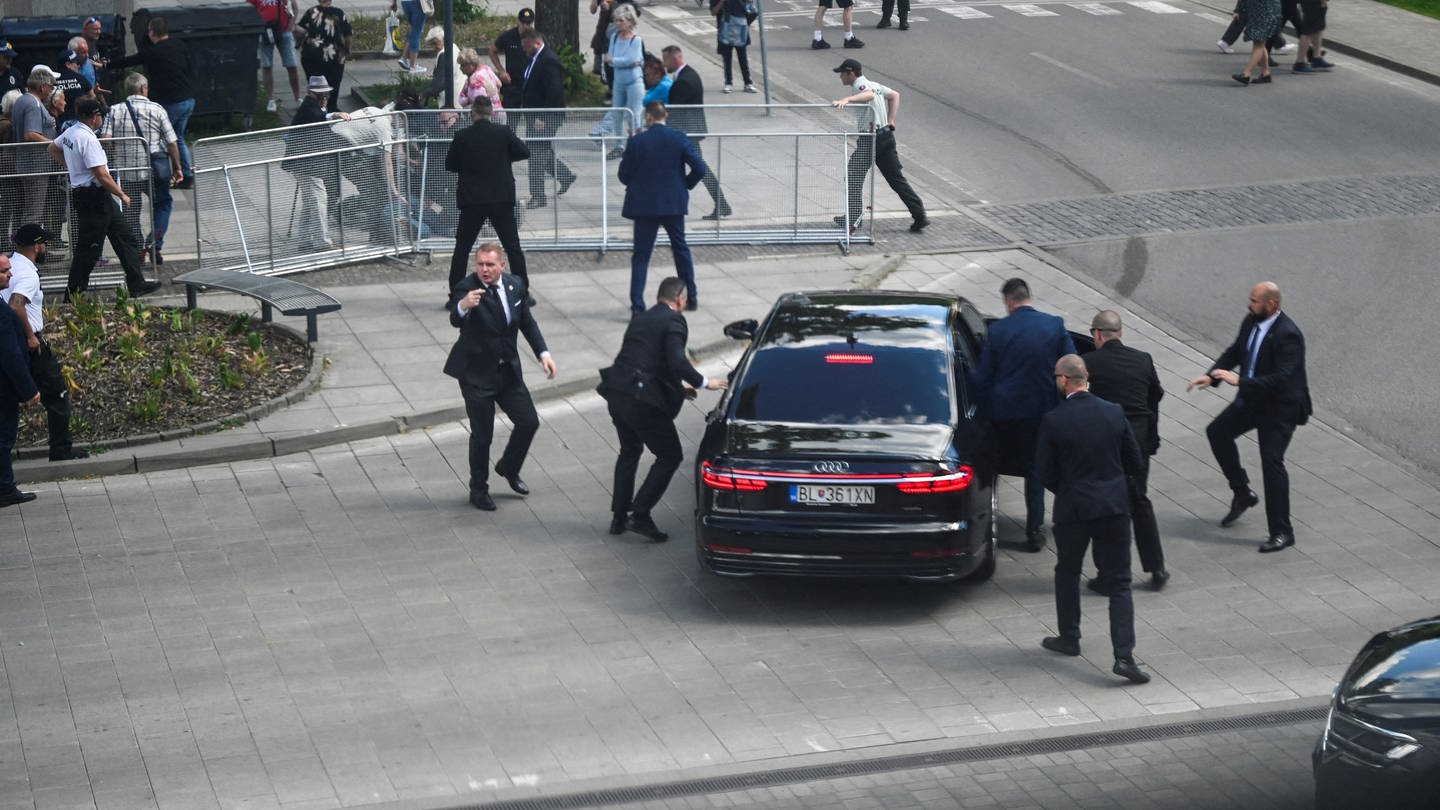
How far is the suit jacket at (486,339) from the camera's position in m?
11.7

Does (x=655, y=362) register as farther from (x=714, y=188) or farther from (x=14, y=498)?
(x=714, y=188)

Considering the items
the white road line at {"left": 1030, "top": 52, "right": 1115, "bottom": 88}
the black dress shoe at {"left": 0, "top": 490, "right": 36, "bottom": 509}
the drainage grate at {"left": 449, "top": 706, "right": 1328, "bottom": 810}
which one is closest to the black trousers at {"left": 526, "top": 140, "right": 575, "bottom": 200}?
the black dress shoe at {"left": 0, "top": 490, "right": 36, "bottom": 509}

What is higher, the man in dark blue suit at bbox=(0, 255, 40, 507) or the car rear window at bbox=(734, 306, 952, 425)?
the car rear window at bbox=(734, 306, 952, 425)

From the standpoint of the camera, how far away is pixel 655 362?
36.8ft

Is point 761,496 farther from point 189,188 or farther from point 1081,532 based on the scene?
point 189,188

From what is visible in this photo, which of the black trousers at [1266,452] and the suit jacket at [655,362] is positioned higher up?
the suit jacket at [655,362]

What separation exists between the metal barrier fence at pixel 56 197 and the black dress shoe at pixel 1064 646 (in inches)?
403

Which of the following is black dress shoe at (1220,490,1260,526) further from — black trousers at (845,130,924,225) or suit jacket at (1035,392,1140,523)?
black trousers at (845,130,924,225)

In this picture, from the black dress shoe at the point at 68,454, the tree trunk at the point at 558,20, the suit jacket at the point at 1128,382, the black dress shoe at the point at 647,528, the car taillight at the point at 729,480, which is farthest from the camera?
the tree trunk at the point at 558,20

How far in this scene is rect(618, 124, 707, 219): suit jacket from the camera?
609 inches

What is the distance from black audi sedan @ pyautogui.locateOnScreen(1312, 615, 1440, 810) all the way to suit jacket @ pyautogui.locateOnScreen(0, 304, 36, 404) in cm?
840

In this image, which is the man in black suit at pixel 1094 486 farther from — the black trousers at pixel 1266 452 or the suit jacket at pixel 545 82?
the suit jacket at pixel 545 82

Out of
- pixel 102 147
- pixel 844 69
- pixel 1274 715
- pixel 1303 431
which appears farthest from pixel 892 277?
pixel 1274 715

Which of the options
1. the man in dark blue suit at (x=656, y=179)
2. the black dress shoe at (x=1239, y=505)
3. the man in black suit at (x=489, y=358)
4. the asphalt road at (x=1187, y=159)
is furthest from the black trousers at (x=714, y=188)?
the black dress shoe at (x=1239, y=505)
